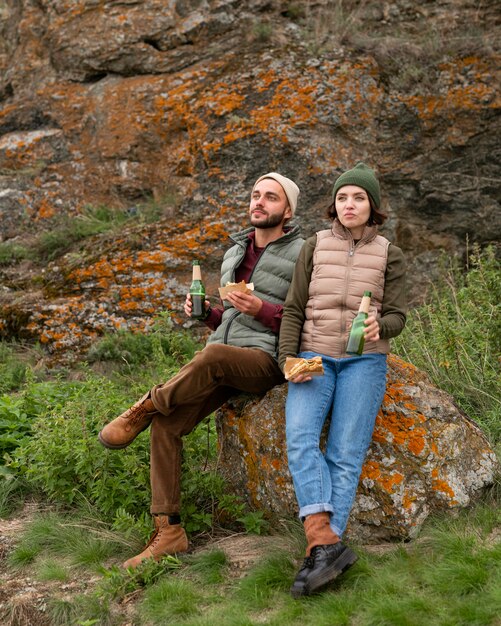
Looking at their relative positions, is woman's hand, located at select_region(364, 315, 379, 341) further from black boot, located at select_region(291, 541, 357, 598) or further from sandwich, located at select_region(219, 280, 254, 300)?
black boot, located at select_region(291, 541, 357, 598)

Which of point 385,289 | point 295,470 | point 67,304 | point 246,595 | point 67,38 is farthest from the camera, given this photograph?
point 67,38

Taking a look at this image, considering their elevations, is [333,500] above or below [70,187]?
below

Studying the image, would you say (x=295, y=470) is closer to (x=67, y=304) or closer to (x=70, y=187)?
(x=67, y=304)

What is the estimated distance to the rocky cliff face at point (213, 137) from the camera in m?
7.68

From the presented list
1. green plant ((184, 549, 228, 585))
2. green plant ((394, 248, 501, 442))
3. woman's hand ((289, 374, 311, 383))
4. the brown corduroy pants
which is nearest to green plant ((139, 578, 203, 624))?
green plant ((184, 549, 228, 585))

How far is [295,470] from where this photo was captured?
3.76m

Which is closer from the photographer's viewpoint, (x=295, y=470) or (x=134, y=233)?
(x=295, y=470)

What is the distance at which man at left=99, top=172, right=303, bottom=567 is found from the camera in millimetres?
4027

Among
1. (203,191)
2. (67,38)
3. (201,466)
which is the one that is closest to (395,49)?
(203,191)

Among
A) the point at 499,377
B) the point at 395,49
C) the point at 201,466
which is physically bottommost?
the point at 201,466

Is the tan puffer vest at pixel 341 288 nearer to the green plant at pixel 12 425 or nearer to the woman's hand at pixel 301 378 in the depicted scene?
the woman's hand at pixel 301 378

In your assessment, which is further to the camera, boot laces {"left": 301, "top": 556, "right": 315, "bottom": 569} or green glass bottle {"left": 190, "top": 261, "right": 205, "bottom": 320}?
green glass bottle {"left": 190, "top": 261, "right": 205, "bottom": 320}

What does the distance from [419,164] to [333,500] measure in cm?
549

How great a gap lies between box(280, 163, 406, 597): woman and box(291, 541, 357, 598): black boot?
0.31 ft
